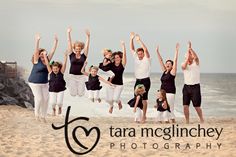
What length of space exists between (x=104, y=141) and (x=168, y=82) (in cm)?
96

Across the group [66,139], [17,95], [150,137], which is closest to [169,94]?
[150,137]

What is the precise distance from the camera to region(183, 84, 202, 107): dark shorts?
5234 mm

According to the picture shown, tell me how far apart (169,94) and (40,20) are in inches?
66.9

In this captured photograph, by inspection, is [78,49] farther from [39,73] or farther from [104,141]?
[104,141]

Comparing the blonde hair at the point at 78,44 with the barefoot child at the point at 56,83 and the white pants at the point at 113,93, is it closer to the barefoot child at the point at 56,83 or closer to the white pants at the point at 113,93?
the barefoot child at the point at 56,83

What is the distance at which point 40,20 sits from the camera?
5.38 meters

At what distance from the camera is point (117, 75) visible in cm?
500

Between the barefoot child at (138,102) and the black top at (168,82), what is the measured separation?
9.7 inches

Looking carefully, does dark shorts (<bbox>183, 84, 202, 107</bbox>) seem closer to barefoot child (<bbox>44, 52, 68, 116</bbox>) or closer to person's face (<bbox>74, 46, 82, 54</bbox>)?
person's face (<bbox>74, 46, 82, 54</bbox>)

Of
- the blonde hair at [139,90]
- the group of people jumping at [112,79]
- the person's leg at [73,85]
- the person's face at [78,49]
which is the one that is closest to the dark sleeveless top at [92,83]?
the group of people jumping at [112,79]

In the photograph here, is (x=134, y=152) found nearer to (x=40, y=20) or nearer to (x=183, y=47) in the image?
(x=183, y=47)

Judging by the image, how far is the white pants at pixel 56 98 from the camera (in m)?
5.16

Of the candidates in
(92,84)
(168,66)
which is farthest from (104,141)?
(168,66)

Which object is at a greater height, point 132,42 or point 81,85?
point 132,42
